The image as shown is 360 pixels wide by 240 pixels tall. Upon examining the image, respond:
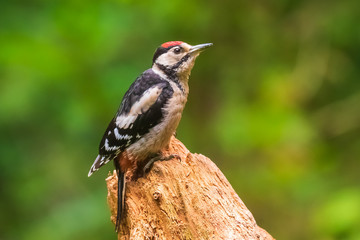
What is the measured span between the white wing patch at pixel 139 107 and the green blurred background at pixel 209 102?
4.53 feet

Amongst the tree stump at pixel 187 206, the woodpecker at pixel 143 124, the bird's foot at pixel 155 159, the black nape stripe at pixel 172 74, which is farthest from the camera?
the black nape stripe at pixel 172 74

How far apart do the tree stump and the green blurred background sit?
179 cm

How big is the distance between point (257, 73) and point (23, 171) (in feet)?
8.83

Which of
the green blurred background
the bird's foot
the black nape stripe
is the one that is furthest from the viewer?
the green blurred background

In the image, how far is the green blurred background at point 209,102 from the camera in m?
4.91

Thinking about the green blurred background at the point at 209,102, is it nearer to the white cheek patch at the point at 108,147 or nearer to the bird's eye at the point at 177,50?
the bird's eye at the point at 177,50

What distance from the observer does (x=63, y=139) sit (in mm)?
6062

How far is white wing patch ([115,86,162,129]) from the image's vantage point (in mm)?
3533

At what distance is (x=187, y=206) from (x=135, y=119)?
0.77m

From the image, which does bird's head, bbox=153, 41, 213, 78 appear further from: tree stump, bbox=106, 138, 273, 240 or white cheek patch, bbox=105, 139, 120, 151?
tree stump, bbox=106, 138, 273, 240

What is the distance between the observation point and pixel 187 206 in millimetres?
2994

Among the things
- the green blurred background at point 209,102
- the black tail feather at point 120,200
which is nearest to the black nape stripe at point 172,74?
the black tail feather at point 120,200

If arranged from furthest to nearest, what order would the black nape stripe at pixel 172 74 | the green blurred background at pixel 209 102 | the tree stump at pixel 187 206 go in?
the green blurred background at pixel 209 102 → the black nape stripe at pixel 172 74 → the tree stump at pixel 187 206

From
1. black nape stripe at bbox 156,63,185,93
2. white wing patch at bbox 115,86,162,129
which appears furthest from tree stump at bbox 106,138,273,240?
black nape stripe at bbox 156,63,185,93
